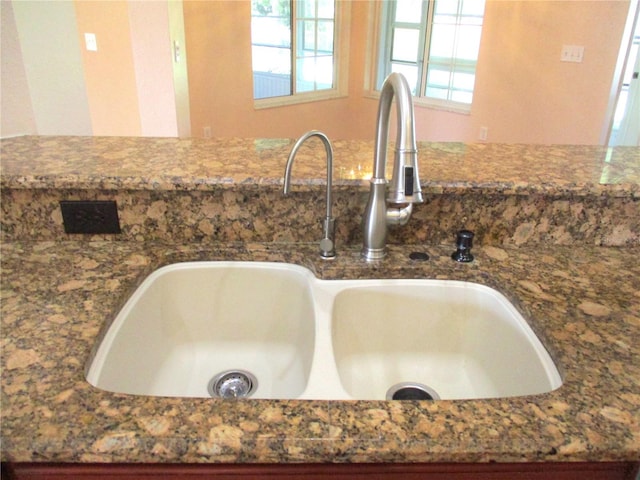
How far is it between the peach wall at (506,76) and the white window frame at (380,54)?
88mm

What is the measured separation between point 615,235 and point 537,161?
26cm

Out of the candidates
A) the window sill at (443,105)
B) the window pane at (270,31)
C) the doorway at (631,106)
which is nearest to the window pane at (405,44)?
the window sill at (443,105)

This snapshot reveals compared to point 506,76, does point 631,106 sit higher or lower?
lower

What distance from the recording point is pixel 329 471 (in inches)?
25.0

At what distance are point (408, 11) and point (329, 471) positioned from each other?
189 inches

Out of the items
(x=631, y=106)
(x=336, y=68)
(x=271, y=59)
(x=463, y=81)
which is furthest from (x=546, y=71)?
(x=271, y=59)

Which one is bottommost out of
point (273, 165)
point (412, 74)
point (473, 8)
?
point (273, 165)

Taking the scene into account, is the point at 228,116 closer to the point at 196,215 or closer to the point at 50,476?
the point at 196,215

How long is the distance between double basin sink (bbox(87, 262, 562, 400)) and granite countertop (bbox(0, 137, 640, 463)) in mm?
40

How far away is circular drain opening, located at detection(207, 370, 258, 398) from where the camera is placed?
1.00m

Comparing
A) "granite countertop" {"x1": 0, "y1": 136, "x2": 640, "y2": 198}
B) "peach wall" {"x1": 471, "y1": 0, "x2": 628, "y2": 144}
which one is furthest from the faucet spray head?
"peach wall" {"x1": 471, "y1": 0, "x2": 628, "y2": 144}

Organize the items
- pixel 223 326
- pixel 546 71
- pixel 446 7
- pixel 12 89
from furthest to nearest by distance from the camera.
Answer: pixel 446 7 → pixel 546 71 → pixel 12 89 → pixel 223 326

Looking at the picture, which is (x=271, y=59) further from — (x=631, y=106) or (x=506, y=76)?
(x=631, y=106)

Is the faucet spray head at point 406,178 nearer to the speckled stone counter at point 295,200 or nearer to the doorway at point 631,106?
the speckled stone counter at point 295,200
